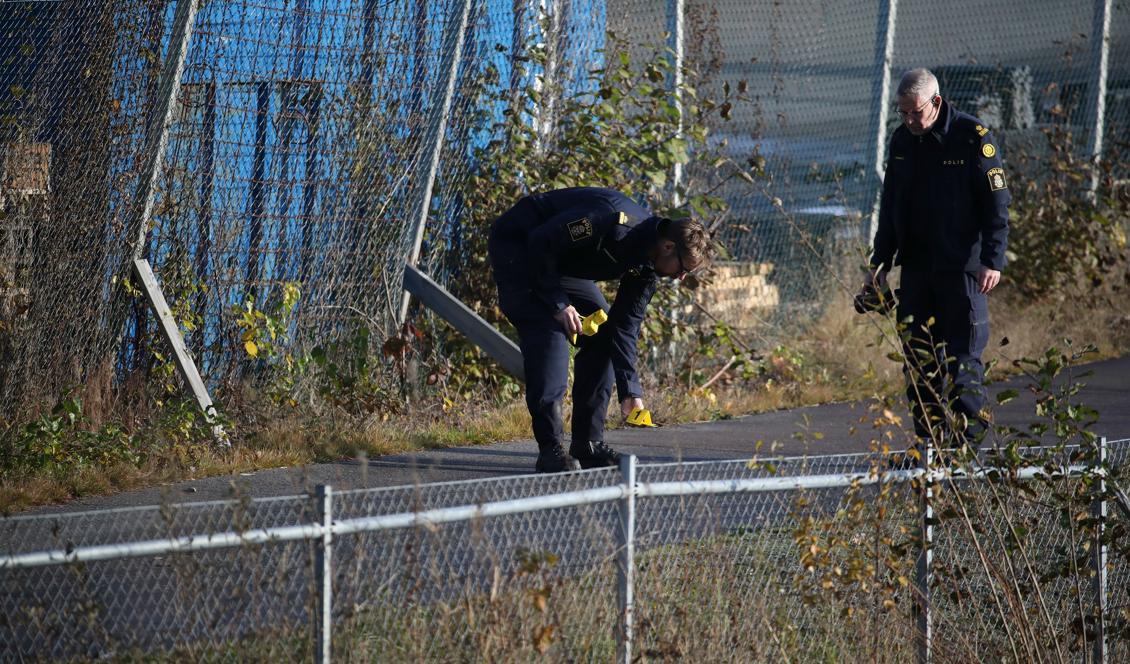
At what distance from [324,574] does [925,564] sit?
2185mm

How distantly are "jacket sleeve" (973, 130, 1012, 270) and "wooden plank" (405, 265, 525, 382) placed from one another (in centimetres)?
274

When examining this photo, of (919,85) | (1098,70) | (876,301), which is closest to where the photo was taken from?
(876,301)

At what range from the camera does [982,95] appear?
12586mm

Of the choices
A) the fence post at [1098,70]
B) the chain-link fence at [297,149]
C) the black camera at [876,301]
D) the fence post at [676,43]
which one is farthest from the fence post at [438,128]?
the fence post at [1098,70]

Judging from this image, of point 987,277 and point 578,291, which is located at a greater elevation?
Result: point 987,277

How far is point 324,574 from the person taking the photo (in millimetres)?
3322

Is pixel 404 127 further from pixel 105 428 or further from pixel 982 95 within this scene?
pixel 982 95

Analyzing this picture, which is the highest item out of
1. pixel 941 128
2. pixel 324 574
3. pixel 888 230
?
pixel 941 128

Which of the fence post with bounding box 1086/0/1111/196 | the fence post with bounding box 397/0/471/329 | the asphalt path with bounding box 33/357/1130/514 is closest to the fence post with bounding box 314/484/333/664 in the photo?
the asphalt path with bounding box 33/357/1130/514

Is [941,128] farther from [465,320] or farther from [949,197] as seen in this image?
[465,320]

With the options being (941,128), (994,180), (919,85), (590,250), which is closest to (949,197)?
(994,180)

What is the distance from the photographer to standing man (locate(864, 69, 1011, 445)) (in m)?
6.25

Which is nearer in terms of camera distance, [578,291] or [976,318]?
[976,318]

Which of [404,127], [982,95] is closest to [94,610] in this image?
[404,127]
